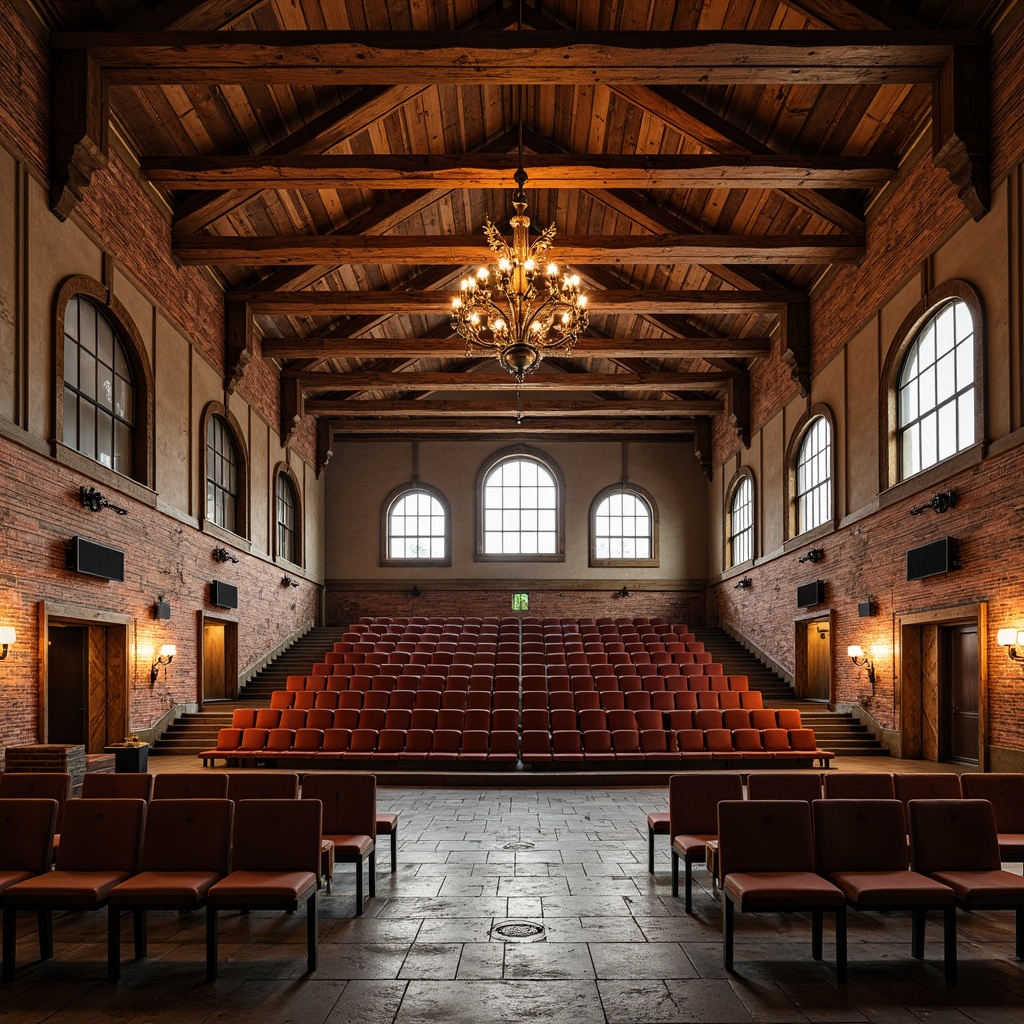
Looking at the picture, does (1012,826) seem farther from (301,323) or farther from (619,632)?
(301,323)

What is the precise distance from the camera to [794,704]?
48.7 feet

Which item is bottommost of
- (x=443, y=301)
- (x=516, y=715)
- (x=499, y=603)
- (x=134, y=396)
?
(x=516, y=715)

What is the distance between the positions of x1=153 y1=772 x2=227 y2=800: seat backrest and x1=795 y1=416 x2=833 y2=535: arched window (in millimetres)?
10164

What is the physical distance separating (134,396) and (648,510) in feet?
45.0

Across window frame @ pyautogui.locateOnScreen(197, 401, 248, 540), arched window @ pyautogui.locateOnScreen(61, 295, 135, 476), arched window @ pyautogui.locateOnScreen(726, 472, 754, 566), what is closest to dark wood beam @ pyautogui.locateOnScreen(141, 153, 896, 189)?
arched window @ pyautogui.locateOnScreen(61, 295, 135, 476)

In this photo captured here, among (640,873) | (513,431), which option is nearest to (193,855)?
(640,873)

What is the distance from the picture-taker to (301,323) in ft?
55.7

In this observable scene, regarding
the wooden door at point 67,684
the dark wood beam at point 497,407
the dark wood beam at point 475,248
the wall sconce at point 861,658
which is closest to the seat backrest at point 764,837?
the wall sconce at point 861,658

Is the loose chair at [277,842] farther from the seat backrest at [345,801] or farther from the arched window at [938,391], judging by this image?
the arched window at [938,391]

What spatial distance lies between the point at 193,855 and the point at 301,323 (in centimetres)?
1335

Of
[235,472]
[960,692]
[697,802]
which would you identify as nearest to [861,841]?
[697,802]

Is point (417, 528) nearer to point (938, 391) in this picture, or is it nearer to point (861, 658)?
point (861, 658)

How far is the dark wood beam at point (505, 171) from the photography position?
10680 millimetres

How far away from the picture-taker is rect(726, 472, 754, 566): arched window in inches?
729
